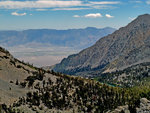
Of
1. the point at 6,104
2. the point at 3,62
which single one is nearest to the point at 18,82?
the point at 3,62

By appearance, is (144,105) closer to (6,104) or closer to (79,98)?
(79,98)

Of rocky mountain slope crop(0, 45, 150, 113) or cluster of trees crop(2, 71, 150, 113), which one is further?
cluster of trees crop(2, 71, 150, 113)

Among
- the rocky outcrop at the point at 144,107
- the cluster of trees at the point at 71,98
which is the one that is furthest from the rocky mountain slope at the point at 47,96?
the rocky outcrop at the point at 144,107

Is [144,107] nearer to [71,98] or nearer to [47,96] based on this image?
[71,98]

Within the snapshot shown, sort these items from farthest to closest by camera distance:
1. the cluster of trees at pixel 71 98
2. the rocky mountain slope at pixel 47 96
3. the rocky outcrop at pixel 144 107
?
the cluster of trees at pixel 71 98, the rocky mountain slope at pixel 47 96, the rocky outcrop at pixel 144 107

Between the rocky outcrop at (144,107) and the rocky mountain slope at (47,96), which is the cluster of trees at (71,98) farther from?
the rocky outcrop at (144,107)

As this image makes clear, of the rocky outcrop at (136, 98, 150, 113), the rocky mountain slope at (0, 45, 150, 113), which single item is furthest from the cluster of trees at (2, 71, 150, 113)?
the rocky outcrop at (136, 98, 150, 113)

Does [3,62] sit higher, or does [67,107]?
[3,62]

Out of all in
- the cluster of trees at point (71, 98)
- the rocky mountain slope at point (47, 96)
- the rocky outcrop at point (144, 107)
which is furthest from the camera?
the cluster of trees at point (71, 98)

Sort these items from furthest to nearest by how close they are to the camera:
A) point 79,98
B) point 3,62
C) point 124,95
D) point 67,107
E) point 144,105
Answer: point 3,62, point 124,95, point 79,98, point 67,107, point 144,105

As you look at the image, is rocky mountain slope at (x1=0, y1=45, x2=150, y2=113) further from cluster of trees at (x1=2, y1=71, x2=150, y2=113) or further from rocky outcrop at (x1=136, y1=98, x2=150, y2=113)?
rocky outcrop at (x1=136, y1=98, x2=150, y2=113)

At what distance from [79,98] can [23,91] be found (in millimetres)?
32617

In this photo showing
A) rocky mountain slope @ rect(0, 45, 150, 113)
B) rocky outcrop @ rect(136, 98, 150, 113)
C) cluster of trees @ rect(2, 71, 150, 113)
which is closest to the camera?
rocky outcrop @ rect(136, 98, 150, 113)

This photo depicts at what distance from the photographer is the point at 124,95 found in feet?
564
